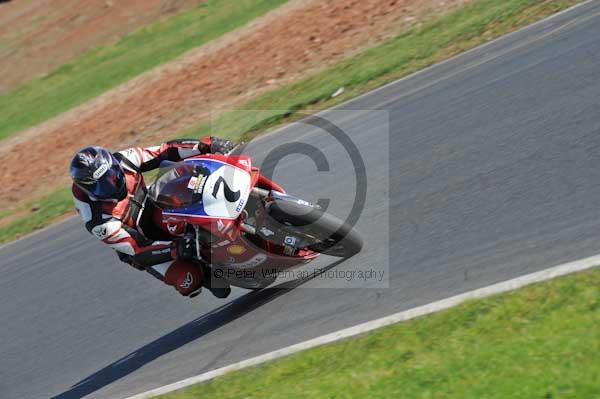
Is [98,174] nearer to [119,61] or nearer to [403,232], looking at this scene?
[403,232]

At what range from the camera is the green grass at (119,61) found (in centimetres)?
2152

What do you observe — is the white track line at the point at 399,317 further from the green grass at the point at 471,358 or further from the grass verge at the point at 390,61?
the grass verge at the point at 390,61

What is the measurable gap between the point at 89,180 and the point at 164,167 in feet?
2.13

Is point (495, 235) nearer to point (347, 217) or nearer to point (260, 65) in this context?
point (347, 217)

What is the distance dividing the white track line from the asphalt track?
5.7 inches

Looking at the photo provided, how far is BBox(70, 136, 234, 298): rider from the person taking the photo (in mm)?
7273

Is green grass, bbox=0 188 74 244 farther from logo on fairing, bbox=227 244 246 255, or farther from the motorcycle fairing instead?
the motorcycle fairing

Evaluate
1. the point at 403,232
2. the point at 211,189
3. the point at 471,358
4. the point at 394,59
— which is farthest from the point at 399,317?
the point at 394,59

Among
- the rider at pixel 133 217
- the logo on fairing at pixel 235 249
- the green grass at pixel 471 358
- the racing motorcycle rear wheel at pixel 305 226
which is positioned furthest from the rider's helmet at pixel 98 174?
the green grass at pixel 471 358

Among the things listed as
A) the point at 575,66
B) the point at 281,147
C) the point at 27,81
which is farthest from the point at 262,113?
the point at 27,81

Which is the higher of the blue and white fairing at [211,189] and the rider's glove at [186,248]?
the blue and white fairing at [211,189]

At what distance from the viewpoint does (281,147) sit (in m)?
11.9

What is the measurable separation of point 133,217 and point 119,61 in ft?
55.6

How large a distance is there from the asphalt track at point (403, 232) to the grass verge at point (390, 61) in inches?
29.8
